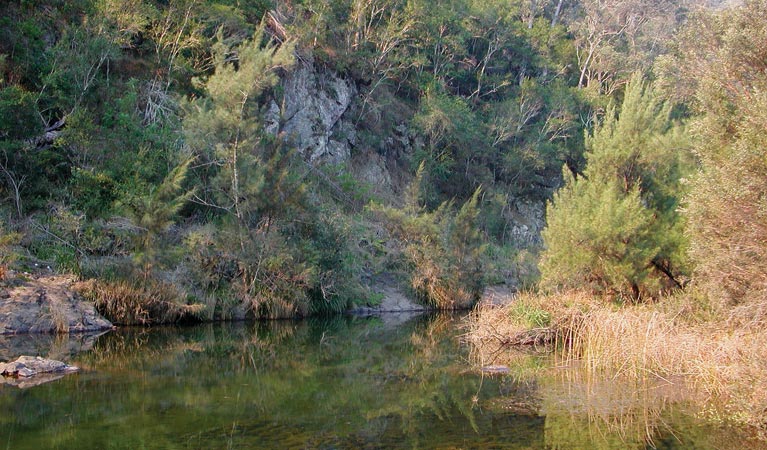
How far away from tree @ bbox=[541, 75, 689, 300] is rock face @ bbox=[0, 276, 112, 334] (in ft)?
45.5

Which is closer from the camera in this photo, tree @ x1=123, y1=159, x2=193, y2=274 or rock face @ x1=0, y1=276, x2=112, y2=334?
rock face @ x1=0, y1=276, x2=112, y2=334

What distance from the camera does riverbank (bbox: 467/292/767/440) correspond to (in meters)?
10.8

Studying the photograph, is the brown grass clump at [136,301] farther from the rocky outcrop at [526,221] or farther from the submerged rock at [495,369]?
the rocky outcrop at [526,221]

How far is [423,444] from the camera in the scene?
388 inches

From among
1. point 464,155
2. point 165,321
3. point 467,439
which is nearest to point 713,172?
point 467,439

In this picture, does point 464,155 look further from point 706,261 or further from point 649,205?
point 706,261

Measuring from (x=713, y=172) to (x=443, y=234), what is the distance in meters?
16.4

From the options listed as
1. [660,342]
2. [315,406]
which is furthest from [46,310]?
[660,342]

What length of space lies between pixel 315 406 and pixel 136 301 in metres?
10.9

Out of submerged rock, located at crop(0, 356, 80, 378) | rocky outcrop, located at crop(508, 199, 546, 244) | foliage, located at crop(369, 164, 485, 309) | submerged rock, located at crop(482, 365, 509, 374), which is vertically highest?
submerged rock, located at crop(0, 356, 80, 378)

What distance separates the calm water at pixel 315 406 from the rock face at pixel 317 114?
18.7 meters

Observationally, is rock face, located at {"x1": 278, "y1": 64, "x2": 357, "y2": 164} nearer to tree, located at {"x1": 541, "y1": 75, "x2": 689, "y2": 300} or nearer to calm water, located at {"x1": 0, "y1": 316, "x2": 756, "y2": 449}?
tree, located at {"x1": 541, "y1": 75, "x2": 689, "y2": 300}

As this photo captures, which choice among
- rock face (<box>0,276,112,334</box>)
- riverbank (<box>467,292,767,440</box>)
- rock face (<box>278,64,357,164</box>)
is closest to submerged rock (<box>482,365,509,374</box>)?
riverbank (<box>467,292,767,440</box>)

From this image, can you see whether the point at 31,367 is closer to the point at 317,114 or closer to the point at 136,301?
the point at 136,301
